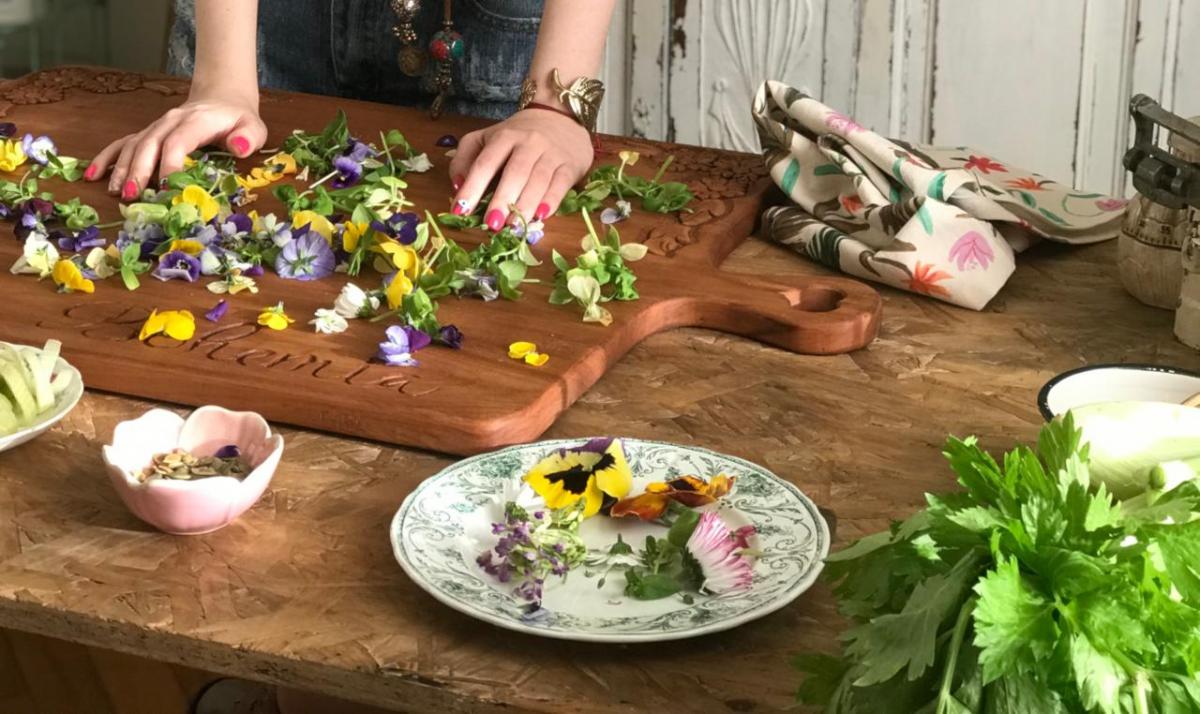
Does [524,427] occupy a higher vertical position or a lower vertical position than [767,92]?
lower

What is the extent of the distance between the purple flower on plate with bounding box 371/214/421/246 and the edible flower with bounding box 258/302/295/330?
0.16 metres

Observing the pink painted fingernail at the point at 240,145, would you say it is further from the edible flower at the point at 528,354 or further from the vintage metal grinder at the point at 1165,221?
the vintage metal grinder at the point at 1165,221

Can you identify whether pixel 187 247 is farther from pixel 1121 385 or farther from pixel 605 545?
pixel 1121 385

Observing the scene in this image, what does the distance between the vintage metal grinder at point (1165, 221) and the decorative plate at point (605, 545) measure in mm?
497

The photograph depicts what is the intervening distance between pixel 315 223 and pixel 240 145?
330mm

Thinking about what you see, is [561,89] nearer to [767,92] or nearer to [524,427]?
[767,92]

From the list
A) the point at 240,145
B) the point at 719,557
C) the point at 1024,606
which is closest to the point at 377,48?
the point at 240,145

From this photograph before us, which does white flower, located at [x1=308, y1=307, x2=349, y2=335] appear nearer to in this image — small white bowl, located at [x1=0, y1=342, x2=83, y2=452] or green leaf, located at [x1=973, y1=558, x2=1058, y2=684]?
small white bowl, located at [x1=0, y1=342, x2=83, y2=452]

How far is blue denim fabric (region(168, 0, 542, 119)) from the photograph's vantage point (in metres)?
2.04

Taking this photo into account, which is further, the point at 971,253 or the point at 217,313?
the point at 971,253

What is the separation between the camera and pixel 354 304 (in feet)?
4.48

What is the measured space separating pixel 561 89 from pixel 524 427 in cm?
69

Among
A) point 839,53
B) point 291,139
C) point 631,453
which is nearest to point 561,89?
point 291,139

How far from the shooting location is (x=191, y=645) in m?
0.94
